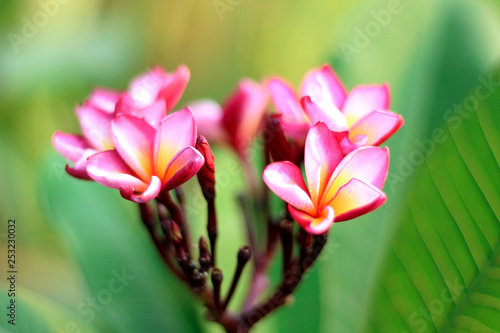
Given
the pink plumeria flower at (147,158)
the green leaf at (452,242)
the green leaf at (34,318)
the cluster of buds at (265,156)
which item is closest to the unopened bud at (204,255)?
the cluster of buds at (265,156)

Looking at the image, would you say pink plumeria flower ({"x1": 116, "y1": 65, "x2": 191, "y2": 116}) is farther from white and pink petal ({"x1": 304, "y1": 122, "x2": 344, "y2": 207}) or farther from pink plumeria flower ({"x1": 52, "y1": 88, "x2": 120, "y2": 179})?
white and pink petal ({"x1": 304, "y1": 122, "x2": 344, "y2": 207})

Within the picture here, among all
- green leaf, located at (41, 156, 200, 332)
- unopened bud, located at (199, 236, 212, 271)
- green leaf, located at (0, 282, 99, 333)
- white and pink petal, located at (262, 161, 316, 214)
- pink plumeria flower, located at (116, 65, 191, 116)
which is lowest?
green leaf, located at (41, 156, 200, 332)

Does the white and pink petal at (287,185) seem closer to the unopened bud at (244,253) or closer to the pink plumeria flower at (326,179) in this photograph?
the pink plumeria flower at (326,179)

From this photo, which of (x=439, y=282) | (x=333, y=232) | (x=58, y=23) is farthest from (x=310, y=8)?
(x=439, y=282)

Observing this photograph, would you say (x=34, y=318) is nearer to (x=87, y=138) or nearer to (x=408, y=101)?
(x=87, y=138)

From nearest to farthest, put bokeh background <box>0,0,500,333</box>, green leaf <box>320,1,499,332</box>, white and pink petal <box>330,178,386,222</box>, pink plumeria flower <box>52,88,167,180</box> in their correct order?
1. white and pink petal <box>330,178,386,222</box>
2. pink plumeria flower <box>52,88,167,180</box>
3. bokeh background <box>0,0,500,333</box>
4. green leaf <box>320,1,499,332</box>

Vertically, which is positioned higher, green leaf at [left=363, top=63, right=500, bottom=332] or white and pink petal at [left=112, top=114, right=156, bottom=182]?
white and pink petal at [left=112, top=114, right=156, bottom=182]

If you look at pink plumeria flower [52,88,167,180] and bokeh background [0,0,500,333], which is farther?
bokeh background [0,0,500,333]

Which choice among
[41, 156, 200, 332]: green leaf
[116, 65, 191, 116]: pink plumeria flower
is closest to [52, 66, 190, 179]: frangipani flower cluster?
[116, 65, 191, 116]: pink plumeria flower
